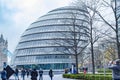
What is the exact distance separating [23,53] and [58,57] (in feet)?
37.9

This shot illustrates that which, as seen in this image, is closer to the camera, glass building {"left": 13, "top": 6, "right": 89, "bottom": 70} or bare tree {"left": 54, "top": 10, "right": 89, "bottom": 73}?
bare tree {"left": 54, "top": 10, "right": 89, "bottom": 73}

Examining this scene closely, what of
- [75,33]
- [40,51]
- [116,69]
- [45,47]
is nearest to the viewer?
[116,69]

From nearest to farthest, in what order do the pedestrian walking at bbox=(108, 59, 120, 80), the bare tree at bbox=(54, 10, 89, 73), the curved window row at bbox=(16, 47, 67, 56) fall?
the pedestrian walking at bbox=(108, 59, 120, 80) < the bare tree at bbox=(54, 10, 89, 73) < the curved window row at bbox=(16, 47, 67, 56)

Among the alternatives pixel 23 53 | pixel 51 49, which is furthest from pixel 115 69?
pixel 23 53

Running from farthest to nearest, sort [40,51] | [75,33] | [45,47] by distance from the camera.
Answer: [40,51] → [45,47] → [75,33]

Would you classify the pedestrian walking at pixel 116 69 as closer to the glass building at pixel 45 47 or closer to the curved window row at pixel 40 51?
the curved window row at pixel 40 51

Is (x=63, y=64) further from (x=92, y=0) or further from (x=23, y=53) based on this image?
(x=92, y=0)

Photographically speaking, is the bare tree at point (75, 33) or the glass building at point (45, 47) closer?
the bare tree at point (75, 33)

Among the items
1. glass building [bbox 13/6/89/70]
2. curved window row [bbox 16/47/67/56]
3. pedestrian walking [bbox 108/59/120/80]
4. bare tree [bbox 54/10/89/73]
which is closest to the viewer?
pedestrian walking [bbox 108/59/120/80]

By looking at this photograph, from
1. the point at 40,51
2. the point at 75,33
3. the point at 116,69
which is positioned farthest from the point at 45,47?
the point at 116,69

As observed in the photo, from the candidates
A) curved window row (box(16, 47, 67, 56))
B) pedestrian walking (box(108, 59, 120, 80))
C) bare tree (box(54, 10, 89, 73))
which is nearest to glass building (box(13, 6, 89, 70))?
curved window row (box(16, 47, 67, 56))

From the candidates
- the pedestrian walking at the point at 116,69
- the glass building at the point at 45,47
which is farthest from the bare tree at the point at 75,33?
the glass building at the point at 45,47

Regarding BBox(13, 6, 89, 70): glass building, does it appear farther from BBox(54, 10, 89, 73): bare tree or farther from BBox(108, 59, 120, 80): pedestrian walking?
BBox(108, 59, 120, 80): pedestrian walking

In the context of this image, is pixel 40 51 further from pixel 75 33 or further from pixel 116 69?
pixel 116 69
